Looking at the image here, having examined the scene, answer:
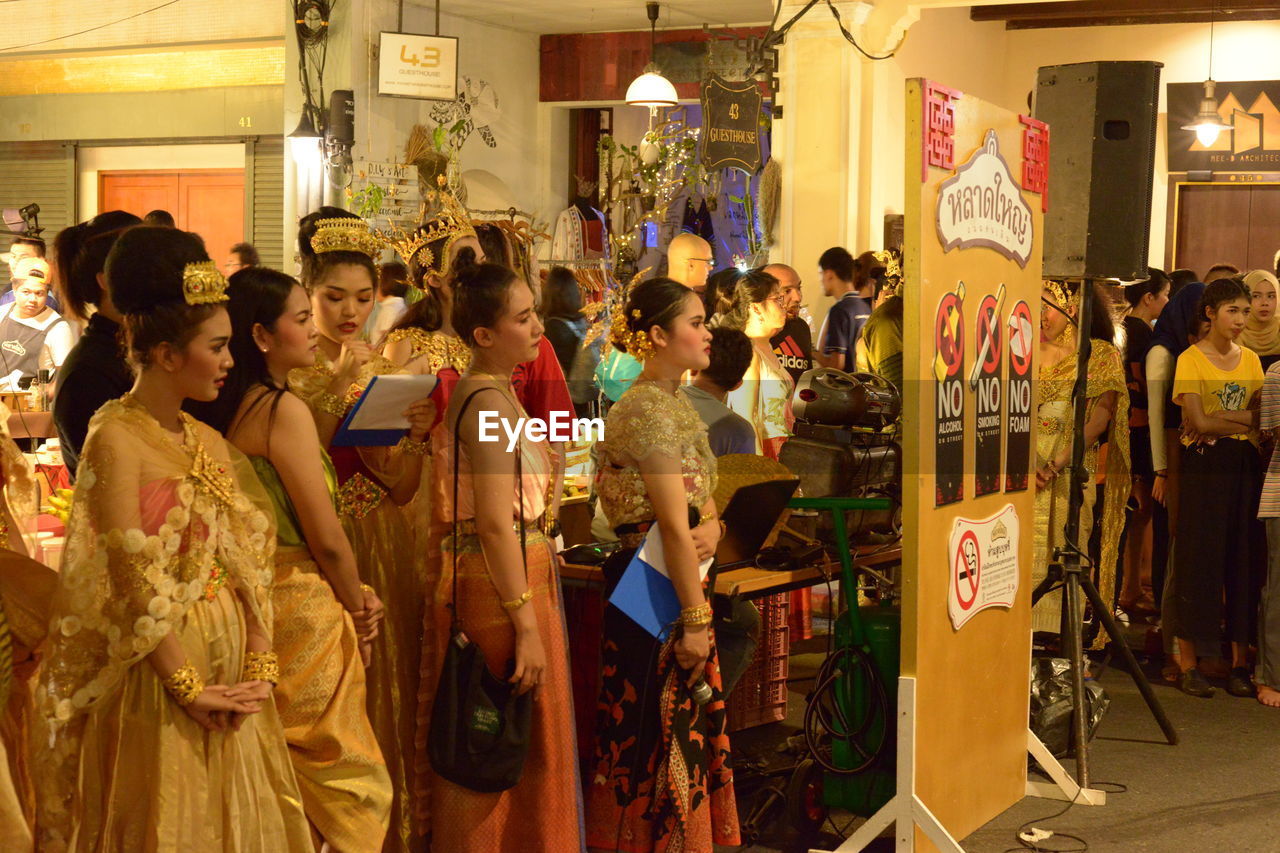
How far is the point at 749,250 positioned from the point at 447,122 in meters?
2.86

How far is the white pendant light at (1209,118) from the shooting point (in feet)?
32.9

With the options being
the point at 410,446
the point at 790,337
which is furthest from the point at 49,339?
the point at 410,446

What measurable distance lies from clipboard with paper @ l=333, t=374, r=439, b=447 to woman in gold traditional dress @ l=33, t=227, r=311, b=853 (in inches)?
24.6

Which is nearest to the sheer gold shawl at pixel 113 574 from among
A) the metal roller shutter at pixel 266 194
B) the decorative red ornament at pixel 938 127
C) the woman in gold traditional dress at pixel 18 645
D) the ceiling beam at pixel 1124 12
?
Answer: the woman in gold traditional dress at pixel 18 645

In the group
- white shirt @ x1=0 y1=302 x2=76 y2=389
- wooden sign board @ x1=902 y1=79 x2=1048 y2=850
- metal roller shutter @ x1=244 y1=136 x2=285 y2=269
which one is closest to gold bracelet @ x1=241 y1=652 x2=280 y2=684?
wooden sign board @ x1=902 y1=79 x2=1048 y2=850

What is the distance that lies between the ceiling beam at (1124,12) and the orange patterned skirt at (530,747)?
813 centimetres

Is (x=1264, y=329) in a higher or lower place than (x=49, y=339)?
higher

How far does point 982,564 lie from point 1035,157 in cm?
113

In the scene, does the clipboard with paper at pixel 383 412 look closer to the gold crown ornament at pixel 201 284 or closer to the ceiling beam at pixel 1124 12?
the gold crown ornament at pixel 201 284

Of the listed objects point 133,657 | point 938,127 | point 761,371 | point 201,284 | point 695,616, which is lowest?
point 695,616

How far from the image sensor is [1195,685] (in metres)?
5.24

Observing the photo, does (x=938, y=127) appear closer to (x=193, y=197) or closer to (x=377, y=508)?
(x=377, y=508)

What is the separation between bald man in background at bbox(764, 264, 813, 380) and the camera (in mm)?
6309

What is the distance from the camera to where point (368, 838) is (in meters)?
2.57
